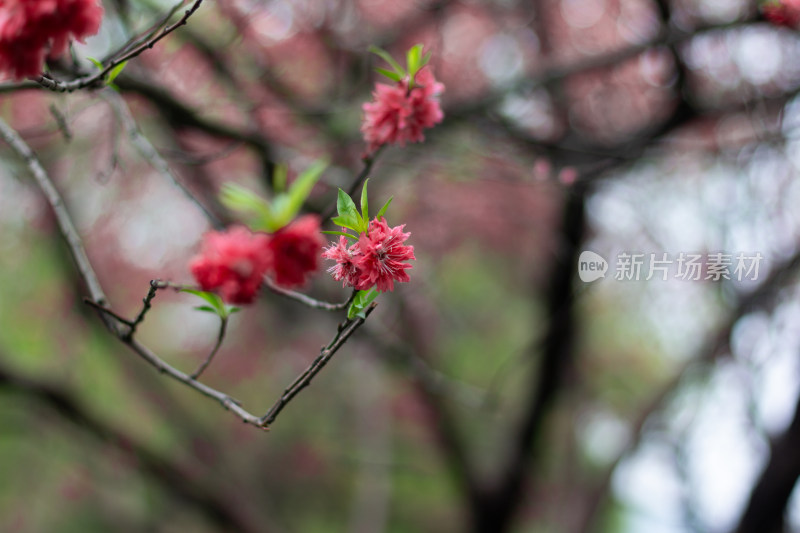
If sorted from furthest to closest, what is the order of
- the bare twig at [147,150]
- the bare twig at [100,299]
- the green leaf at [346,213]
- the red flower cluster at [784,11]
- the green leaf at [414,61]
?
1. the red flower cluster at [784,11]
2. the bare twig at [147,150]
3. the green leaf at [414,61]
4. the bare twig at [100,299]
5. the green leaf at [346,213]

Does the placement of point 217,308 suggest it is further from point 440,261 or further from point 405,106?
point 440,261

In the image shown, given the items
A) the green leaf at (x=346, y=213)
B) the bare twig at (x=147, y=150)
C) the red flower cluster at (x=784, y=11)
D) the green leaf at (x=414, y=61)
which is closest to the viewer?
the green leaf at (x=346, y=213)

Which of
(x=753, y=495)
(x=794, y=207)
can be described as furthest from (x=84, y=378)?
(x=794, y=207)

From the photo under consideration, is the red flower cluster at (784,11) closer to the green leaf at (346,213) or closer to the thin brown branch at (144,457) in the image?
the green leaf at (346,213)

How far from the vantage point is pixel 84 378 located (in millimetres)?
4617

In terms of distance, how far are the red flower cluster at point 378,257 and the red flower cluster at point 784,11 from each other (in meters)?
1.33

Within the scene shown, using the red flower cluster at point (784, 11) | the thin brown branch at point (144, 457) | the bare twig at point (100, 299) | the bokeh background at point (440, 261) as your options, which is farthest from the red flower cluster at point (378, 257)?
the thin brown branch at point (144, 457)

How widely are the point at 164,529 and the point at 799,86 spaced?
6035 millimetres

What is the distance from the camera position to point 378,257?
2.41 feet

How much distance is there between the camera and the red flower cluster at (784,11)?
1.44 m

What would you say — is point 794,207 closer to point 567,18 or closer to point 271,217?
point 567,18

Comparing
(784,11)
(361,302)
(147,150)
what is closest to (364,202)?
(361,302)

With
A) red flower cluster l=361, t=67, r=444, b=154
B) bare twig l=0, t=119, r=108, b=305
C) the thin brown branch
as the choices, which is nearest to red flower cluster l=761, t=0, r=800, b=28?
red flower cluster l=361, t=67, r=444, b=154

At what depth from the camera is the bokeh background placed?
2289 mm
